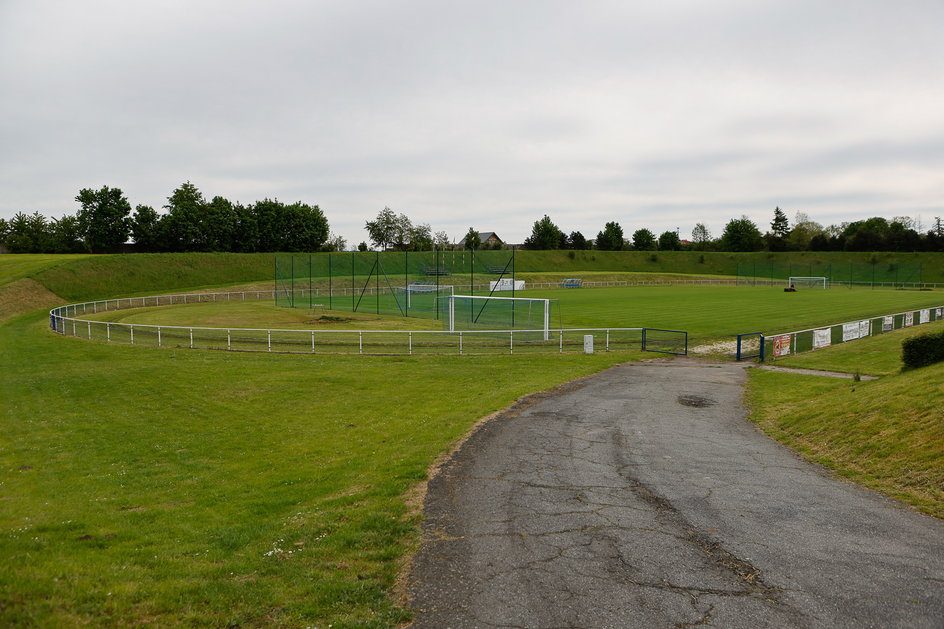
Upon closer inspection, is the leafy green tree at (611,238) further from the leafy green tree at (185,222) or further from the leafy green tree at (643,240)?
the leafy green tree at (185,222)

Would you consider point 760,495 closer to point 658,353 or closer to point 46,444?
point 46,444

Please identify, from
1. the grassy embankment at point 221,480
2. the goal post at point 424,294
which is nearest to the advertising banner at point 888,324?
the grassy embankment at point 221,480

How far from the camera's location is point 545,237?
481 feet

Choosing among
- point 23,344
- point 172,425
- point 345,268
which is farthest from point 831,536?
point 345,268

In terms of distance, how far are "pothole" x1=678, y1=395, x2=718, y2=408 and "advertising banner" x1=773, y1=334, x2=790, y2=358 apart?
10777 mm

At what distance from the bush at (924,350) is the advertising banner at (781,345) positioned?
350 inches

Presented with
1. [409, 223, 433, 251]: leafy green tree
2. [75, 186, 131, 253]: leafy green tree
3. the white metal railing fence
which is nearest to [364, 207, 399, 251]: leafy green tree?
[409, 223, 433, 251]: leafy green tree

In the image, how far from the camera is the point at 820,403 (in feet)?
53.7

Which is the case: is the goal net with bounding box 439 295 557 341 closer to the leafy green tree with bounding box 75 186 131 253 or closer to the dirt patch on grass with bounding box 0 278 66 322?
the dirt patch on grass with bounding box 0 278 66 322

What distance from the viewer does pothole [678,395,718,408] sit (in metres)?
18.0

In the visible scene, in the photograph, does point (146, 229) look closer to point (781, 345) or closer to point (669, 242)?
point (781, 345)

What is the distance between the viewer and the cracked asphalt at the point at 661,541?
6.26 metres

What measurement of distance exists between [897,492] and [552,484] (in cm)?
551

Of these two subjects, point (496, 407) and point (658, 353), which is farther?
point (658, 353)
